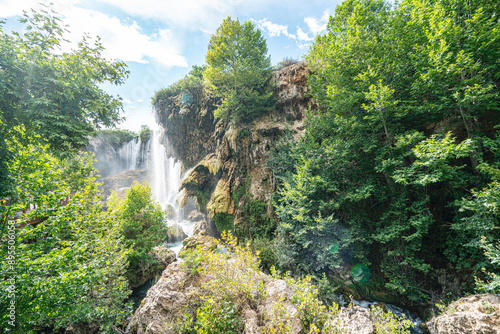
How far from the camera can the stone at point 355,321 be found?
362 cm

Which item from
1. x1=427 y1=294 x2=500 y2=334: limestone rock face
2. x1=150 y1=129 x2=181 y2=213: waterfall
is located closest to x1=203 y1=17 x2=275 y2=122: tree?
x1=427 y1=294 x2=500 y2=334: limestone rock face

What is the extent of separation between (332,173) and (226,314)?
27.9 feet

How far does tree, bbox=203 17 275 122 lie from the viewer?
1495 centimetres

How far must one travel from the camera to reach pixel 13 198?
409 cm

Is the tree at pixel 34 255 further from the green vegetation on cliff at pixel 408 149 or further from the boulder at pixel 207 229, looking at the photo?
the boulder at pixel 207 229

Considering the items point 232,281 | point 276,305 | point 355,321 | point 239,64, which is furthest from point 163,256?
point 239,64

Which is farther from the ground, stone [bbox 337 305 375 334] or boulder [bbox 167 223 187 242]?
stone [bbox 337 305 375 334]

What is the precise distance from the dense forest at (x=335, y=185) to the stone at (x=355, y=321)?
0.38 meters

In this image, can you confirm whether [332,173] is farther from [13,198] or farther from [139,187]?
[139,187]

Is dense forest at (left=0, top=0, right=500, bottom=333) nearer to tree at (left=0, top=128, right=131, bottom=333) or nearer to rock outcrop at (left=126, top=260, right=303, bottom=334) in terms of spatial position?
tree at (left=0, top=128, right=131, bottom=333)

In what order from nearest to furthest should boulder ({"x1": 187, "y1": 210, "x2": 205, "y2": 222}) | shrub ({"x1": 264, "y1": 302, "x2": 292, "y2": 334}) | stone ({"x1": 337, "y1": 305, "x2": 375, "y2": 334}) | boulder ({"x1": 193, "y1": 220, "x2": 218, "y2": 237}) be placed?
shrub ({"x1": 264, "y1": 302, "x2": 292, "y2": 334}) → stone ({"x1": 337, "y1": 305, "x2": 375, "y2": 334}) → boulder ({"x1": 193, "y1": 220, "x2": 218, "y2": 237}) → boulder ({"x1": 187, "y1": 210, "x2": 205, "y2": 222})

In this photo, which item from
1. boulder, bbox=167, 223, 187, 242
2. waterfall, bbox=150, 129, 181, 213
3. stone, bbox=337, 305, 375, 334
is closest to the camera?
stone, bbox=337, 305, 375, 334

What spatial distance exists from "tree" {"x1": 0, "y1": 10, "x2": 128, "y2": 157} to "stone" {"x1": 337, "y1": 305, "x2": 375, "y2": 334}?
8787 mm

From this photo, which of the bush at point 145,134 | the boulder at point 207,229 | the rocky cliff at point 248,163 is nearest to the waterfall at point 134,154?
the bush at point 145,134
